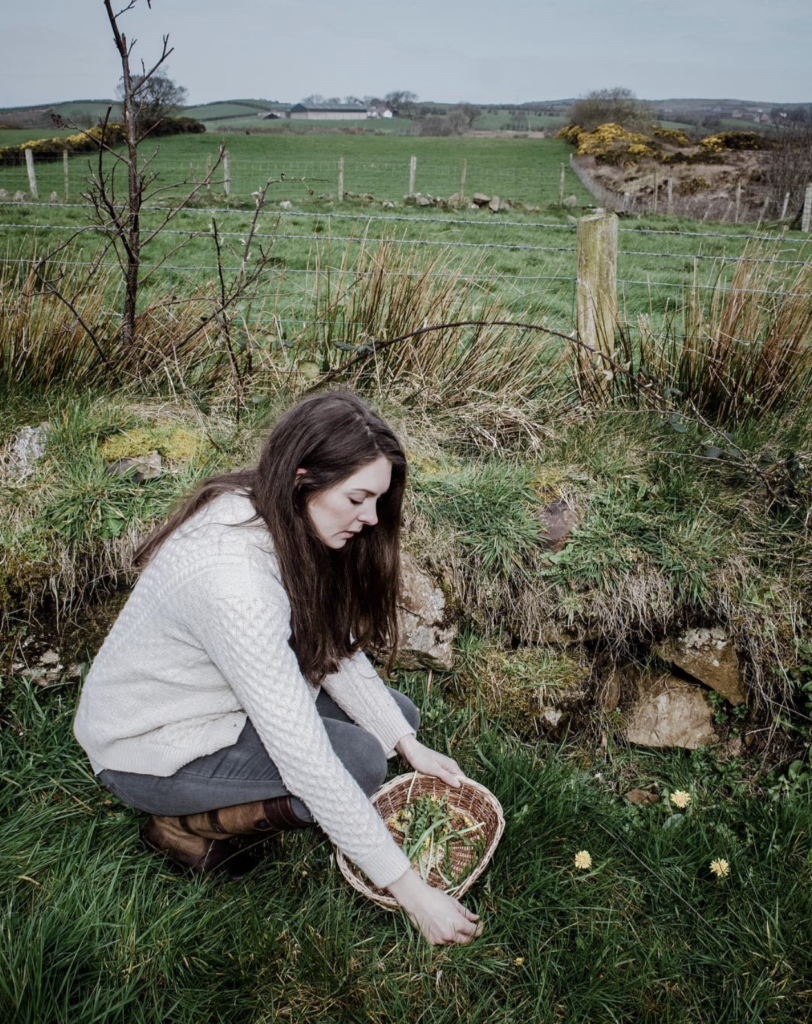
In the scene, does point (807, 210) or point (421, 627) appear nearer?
point (421, 627)

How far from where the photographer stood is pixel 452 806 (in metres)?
2.31

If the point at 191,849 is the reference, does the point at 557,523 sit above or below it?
above

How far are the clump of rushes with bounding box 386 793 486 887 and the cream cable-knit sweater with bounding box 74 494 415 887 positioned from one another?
1.39 feet

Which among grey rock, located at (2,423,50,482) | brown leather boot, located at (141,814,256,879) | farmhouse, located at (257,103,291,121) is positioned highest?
farmhouse, located at (257,103,291,121)

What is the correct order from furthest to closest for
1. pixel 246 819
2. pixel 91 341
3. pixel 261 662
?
pixel 91 341 → pixel 246 819 → pixel 261 662

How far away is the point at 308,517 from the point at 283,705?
1.43ft

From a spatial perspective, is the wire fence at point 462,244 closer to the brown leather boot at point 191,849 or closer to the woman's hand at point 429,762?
the woman's hand at point 429,762

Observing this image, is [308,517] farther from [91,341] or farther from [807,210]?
[807,210]

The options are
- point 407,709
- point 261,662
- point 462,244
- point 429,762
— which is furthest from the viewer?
point 462,244

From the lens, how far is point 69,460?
2922mm

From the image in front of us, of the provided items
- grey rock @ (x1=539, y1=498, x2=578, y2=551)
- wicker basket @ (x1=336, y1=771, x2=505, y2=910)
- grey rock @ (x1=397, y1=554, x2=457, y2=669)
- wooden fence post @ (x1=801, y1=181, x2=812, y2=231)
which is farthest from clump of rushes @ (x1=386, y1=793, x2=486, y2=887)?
wooden fence post @ (x1=801, y1=181, x2=812, y2=231)

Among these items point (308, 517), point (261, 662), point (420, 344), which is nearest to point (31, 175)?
point (420, 344)

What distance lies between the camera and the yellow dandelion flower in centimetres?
216

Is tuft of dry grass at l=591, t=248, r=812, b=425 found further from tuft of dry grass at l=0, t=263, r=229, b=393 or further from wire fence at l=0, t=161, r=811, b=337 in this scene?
wire fence at l=0, t=161, r=811, b=337
